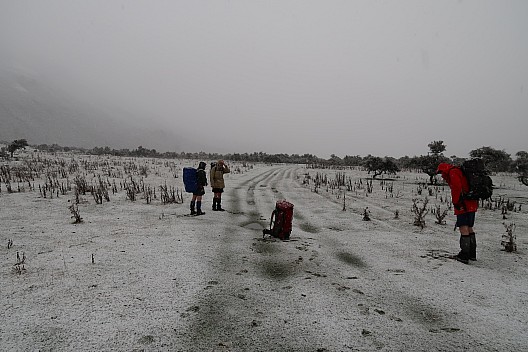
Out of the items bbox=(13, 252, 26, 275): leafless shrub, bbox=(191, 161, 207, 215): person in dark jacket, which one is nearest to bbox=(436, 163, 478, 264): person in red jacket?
bbox=(191, 161, 207, 215): person in dark jacket

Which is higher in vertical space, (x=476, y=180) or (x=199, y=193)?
(x=476, y=180)

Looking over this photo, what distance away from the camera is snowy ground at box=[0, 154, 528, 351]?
9.00 feet

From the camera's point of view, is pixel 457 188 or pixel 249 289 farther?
pixel 457 188

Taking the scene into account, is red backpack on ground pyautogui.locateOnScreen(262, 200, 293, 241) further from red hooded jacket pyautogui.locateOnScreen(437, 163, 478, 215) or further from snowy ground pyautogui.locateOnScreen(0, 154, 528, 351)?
red hooded jacket pyautogui.locateOnScreen(437, 163, 478, 215)

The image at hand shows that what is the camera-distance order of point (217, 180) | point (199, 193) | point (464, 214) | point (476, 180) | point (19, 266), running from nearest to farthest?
point (19, 266)
point (476, 180)
point (464, 214)
point (199, 193)
point (217, 180)

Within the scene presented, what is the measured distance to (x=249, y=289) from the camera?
373cm

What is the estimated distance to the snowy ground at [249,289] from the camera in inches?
108

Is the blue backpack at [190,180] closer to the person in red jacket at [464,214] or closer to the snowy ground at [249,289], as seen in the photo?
the snowy ground at [249,289]

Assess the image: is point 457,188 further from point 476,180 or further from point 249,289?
point 249,289

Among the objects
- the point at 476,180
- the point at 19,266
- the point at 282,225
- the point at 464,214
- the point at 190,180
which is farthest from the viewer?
the point at 190,180

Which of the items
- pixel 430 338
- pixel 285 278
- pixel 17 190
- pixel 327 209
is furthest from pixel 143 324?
pixel 17 190

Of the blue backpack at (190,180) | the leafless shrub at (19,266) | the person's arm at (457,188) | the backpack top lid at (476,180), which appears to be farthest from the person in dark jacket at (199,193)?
the backpack top lid at (476,180)

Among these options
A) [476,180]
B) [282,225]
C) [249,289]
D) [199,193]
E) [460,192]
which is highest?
[476,180]

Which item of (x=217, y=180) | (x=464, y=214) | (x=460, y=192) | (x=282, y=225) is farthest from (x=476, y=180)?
(x=217, y=180)
